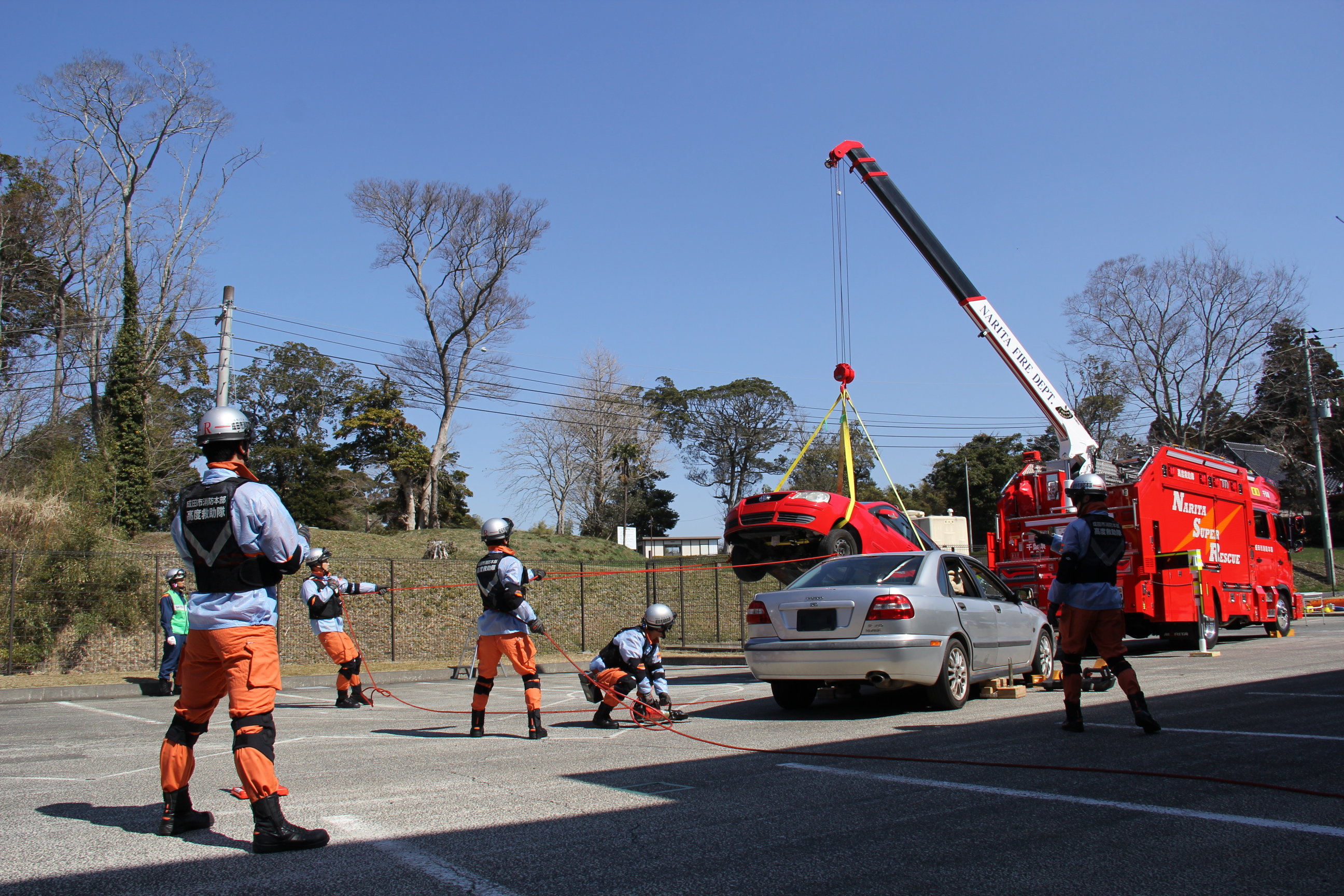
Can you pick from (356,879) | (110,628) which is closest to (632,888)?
(356,879)

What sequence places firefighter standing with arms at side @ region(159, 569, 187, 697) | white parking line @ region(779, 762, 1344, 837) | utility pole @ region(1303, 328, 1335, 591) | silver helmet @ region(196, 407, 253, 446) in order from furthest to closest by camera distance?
1. utility pole @ region(1303, 328, 1335, 591)
2. firefighter standing with arms at side @ region(159, 569, 187, 697)
3. silver helmet @ region(196, 407, 253, 446)
4. white parking line @ region(779, 762, 1344, 837)

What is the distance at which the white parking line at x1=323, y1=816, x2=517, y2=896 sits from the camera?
3305 millimetres

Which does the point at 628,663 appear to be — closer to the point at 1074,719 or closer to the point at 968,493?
the point at 1074,719

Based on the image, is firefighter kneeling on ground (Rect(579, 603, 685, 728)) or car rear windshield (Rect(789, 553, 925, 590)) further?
car rear windshield (Rect(789, 553, 925, 590))

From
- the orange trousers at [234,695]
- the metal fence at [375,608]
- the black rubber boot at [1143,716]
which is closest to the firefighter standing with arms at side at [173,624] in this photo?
the metal fence at [375,608]

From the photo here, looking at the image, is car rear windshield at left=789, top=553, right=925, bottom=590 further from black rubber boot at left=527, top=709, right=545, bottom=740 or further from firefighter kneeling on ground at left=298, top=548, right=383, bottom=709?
A: firefighter kneeling on ground at left=298, top=548, right=383, bottom=709

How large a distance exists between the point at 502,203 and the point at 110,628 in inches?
1022

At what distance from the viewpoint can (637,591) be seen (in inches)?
1034

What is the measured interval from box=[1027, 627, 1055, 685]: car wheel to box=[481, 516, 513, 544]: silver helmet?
5924 mm

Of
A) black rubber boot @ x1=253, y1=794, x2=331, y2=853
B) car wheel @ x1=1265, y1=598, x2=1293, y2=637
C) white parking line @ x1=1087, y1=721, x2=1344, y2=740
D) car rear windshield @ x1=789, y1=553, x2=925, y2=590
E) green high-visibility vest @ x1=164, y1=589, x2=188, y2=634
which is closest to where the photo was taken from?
black rubber boot @ x1=253, y1=794, x2=331, y2=853

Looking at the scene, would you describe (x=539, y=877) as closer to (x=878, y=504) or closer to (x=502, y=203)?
(x=878, y=504)

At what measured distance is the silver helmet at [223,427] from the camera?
173 inches

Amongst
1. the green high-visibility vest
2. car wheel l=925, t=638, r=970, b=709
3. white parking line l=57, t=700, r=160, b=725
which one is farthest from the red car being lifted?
the green high-visibility vest

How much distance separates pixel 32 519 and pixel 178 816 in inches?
704
